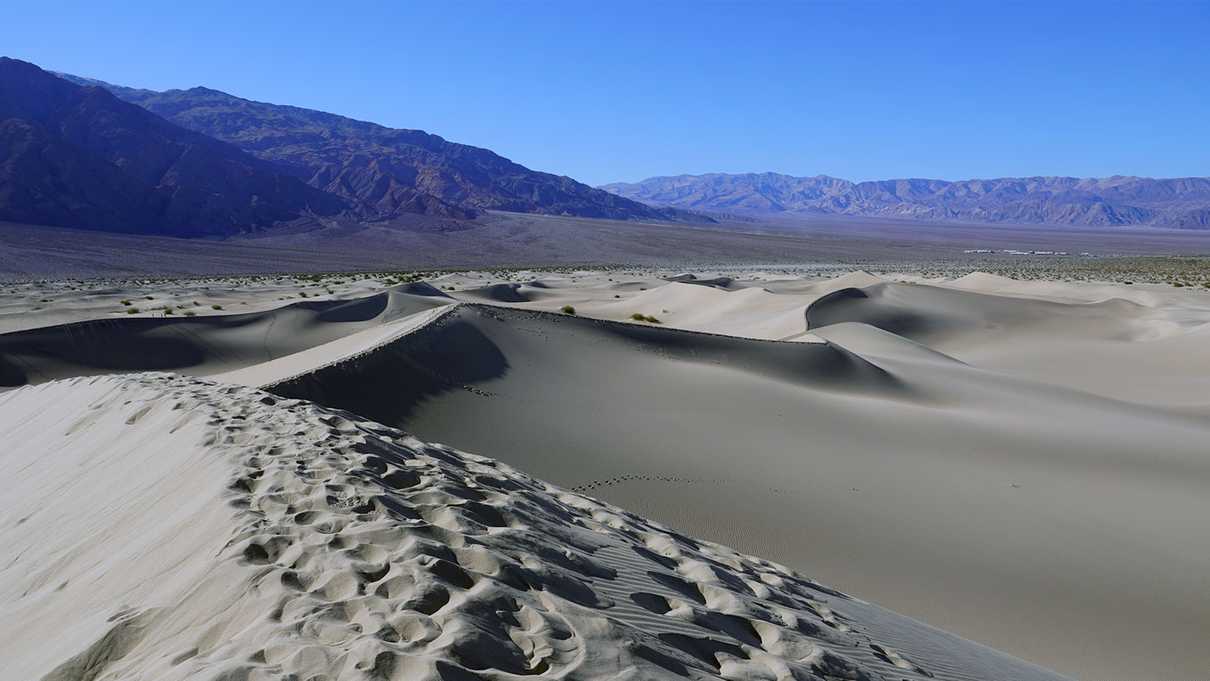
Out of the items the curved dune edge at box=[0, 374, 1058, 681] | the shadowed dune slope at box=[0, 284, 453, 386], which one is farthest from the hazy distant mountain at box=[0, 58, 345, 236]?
the curved dune edge at box=[0, 374, 1058, 681]

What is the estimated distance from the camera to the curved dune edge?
3.01 m

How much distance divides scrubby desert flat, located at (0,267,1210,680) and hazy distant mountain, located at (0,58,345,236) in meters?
77.3

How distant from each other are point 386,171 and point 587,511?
151m

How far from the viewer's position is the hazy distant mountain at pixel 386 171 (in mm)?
131700

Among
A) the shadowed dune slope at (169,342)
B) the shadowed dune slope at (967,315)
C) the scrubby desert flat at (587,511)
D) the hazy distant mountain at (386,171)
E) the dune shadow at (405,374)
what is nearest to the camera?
the scrubby desert flat at (587,511)

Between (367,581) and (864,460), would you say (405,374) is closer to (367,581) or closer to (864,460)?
(864,460)

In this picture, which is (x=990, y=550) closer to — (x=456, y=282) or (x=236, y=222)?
(x=456, y=282)

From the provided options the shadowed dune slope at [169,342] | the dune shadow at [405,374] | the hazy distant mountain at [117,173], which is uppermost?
the hazy distant mountain at [117,173]

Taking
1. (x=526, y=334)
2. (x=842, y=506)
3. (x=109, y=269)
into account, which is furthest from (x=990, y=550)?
(x=109, y=269)

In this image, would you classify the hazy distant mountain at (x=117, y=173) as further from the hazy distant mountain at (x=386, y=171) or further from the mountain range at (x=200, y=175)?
Answer: the hazy distant mountain at (x=386, y=171)

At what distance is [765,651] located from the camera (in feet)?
12.5

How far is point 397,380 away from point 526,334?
4.18 metres

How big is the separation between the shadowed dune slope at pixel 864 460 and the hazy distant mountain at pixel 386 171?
357 feet

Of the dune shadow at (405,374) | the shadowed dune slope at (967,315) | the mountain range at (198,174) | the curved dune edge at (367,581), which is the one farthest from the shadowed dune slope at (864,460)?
the mountain range at (198,174)
